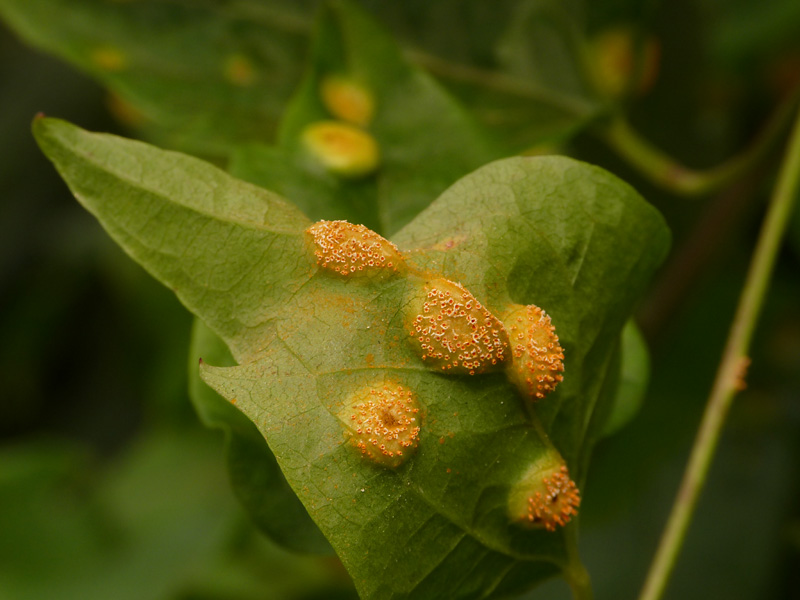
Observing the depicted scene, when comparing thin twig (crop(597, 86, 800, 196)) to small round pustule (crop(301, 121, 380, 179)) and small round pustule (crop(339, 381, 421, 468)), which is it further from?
small round pustule (crop(339, 381, 421, 468))

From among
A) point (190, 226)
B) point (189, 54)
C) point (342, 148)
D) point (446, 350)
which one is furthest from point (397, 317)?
point (189, 54)

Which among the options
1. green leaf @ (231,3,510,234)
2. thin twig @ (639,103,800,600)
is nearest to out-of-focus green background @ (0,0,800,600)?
thin twig @ (639,103,800,600)

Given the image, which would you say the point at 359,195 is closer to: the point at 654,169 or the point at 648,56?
the point at 654,169

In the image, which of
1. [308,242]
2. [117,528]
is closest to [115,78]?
[308,242]

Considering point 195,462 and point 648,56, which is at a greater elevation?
point 648,56

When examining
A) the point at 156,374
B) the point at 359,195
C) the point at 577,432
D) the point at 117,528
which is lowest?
the point at 117,528

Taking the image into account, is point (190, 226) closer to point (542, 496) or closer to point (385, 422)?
point (385, 422)

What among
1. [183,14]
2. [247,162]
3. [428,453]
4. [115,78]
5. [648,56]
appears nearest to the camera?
[428,453]

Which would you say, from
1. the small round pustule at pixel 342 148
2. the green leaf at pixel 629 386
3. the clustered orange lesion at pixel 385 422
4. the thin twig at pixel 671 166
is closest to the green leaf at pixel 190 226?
the clustered orange lesion at pixel 385 422
